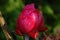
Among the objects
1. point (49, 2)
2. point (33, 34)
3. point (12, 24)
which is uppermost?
point (33, 34)

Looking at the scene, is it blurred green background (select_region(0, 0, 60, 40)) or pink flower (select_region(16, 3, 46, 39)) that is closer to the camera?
pink flower (select_region(16, 3, 46, 39))

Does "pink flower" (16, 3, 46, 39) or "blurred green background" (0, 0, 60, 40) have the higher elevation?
"pink flower" (16, 3, 46, 39)

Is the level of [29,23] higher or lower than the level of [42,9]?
higher

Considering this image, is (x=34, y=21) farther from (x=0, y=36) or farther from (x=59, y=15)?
(x=59, y=15)

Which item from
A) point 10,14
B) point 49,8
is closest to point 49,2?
point 49,8

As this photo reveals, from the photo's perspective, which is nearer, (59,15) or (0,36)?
(0,36)

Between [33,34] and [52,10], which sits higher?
[33,34]

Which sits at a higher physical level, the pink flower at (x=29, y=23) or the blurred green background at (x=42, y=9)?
the pink flower at (x=29, y=23)

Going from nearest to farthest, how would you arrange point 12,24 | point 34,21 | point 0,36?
point 34,21
point 0,36
point 12,24

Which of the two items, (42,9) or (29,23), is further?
(42,9)

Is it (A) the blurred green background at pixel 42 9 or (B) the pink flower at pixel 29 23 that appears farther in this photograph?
(A) the blurred green background at pixel 42 9

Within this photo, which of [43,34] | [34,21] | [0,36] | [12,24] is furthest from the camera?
[12,24]
